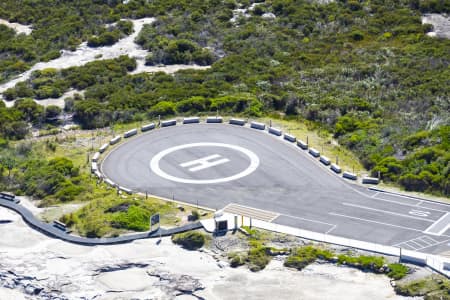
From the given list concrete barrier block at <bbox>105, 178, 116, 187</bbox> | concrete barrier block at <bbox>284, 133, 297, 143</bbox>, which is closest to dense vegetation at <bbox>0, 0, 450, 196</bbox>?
concrete barrier block at <bbox>284, 133, 297, 143</bbox>

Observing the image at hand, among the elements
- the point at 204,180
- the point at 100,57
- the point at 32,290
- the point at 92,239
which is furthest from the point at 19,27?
the point at 32,290

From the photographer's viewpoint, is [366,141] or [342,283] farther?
[366,141]

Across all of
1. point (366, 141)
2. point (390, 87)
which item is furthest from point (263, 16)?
point (366, 141)

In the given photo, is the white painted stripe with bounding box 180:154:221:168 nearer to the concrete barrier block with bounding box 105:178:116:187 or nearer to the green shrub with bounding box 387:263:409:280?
the concrete barrier block with bounding box 105:178:116:187

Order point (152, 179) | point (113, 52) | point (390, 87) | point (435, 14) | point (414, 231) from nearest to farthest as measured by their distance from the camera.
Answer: point (414, 231), point (152, 179), point (390, 87), point (113, 52), point (435, 14)

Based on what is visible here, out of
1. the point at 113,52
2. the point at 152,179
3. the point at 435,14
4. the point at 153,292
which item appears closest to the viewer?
the point at 153,292

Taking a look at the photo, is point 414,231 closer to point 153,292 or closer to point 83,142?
point 153,292

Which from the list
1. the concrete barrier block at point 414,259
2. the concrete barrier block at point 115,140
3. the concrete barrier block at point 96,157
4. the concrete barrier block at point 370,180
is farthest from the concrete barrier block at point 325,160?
the concrete barrier block at point 96,157

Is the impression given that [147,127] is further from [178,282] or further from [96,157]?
[178,282]
